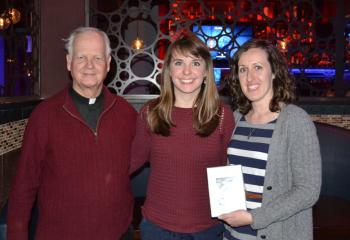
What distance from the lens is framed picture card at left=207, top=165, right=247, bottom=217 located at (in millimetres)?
2100

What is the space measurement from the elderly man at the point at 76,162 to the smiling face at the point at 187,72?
420 mm

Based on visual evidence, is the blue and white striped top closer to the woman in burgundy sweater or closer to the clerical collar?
the woman in burgundy sweater

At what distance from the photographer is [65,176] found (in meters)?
2.20

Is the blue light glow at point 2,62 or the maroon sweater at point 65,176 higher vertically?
the blue light glow at point 2,62

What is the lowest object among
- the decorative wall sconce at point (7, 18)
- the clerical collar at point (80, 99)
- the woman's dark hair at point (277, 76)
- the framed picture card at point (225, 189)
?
the framed picture card at point (225, 189)

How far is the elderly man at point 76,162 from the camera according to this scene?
2.19 meters

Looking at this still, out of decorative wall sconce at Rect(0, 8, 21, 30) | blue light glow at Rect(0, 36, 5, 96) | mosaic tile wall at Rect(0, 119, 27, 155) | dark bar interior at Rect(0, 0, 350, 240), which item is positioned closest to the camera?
mosaic tile wall at Rect(0, 119, 27, 155)

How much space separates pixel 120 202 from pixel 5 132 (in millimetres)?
2283

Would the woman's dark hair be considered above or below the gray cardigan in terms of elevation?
above

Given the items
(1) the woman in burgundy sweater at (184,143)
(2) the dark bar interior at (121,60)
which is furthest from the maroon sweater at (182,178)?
(2) the dark bar interior at (121,60)

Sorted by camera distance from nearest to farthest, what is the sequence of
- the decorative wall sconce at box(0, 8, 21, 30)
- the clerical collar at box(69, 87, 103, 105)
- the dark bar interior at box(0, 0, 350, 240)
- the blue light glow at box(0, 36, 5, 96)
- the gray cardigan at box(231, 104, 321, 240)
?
the gray cardigan at box(231, 104, 321, 240)
the clerical collar at box(69, 87, 103, 105)
the dark bar interior at box(0, 0, 350, 240)
the decorative wall sconce at box(0, 8, 21, 30)
the blue light glow at box(0, 36, 5, 96)

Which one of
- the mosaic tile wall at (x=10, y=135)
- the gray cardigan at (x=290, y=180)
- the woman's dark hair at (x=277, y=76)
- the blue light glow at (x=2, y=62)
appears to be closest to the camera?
the gray cardigan at (x=290, y=180)

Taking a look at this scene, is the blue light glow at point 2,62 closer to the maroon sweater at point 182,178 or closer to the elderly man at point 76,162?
the elderly man at point 76,162

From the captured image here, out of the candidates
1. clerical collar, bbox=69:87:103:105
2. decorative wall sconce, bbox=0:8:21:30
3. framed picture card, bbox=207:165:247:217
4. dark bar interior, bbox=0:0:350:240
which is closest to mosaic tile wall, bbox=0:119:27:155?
dark bar interior, bbox=0:0:350:240
